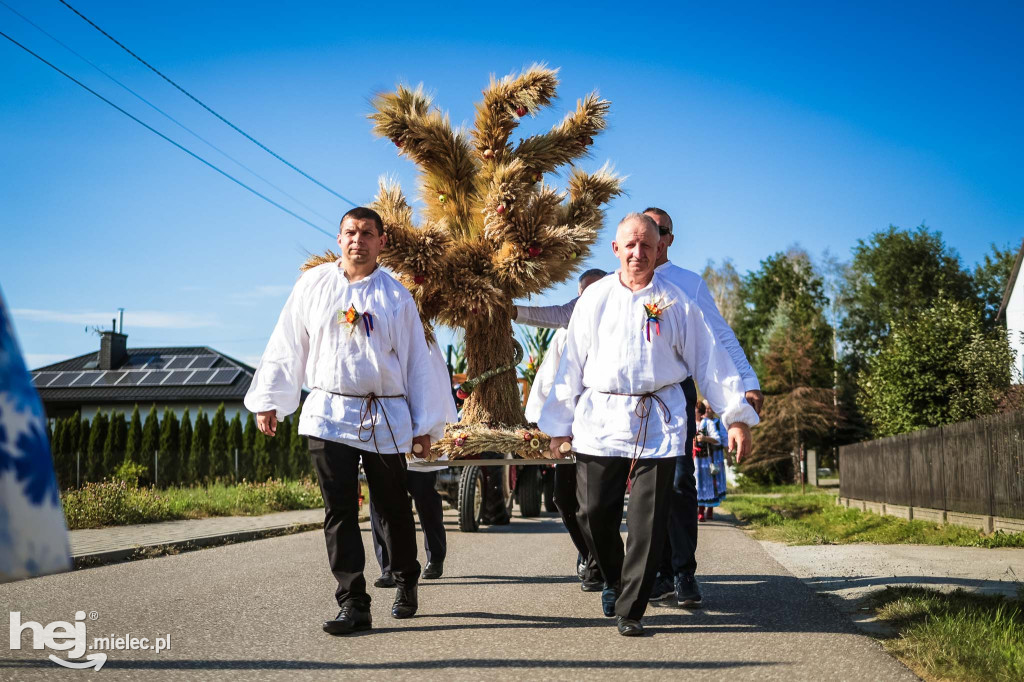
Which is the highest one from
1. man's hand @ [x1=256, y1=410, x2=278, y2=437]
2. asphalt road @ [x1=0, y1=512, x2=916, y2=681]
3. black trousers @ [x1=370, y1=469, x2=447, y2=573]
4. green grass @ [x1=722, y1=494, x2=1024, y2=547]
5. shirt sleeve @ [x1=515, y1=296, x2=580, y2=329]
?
shirt sleeve @ [x1=515, y1=296, x2=580, y2=329]

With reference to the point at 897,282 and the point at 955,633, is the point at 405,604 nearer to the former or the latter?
the point at 955,633

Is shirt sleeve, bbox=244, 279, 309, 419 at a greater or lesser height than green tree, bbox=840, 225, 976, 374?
lesser

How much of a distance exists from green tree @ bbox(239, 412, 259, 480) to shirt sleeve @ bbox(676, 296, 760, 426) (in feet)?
86.2

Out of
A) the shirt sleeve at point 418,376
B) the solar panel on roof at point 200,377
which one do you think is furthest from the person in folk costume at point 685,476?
the solar panel on roof at point 200,377

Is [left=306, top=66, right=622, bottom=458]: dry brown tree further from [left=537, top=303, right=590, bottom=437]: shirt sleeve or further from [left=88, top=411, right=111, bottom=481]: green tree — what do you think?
[left=88, top=411, right=111, bottom=481]: green tree

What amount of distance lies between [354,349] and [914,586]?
381 centimetres

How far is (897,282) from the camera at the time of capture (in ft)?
171

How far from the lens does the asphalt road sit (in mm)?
3941

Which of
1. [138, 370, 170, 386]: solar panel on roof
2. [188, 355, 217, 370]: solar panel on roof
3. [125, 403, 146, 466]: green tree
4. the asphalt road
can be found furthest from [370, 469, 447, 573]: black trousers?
[188, 355, 217, 370]: solar panel on roof

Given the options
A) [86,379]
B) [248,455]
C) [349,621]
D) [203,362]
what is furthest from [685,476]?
[86,379]

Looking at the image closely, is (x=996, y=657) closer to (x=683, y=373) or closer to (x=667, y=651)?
(x=667, y=651)

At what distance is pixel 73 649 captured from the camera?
4.30 meters

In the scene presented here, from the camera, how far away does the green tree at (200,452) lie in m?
27.9

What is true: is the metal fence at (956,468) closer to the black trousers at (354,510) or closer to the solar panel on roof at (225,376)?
the black trousers at (354,510)
